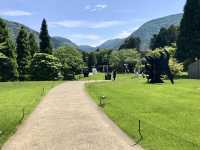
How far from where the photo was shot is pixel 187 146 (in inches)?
623

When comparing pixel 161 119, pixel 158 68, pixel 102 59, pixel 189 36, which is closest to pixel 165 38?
pixel 102 59

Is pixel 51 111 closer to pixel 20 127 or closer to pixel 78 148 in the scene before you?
pixel 20 127

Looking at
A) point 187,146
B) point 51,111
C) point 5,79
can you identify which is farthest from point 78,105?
point 5,79

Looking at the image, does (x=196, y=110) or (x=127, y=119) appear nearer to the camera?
(x=127, y=119)

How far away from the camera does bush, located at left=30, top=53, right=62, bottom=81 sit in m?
85.1

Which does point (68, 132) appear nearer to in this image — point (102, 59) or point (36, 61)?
point (36, 61)

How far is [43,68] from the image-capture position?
281 feet

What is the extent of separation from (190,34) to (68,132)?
68.0 meters

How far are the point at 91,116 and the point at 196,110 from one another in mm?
6366

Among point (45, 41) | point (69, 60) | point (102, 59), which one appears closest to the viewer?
point (69, 60)

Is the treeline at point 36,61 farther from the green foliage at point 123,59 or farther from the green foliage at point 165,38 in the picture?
the green foliage at point 165,38

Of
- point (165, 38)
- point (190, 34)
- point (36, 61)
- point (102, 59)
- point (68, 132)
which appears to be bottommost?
point (68, 132)

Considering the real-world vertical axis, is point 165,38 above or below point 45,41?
above

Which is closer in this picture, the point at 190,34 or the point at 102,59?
the point at 190,34
